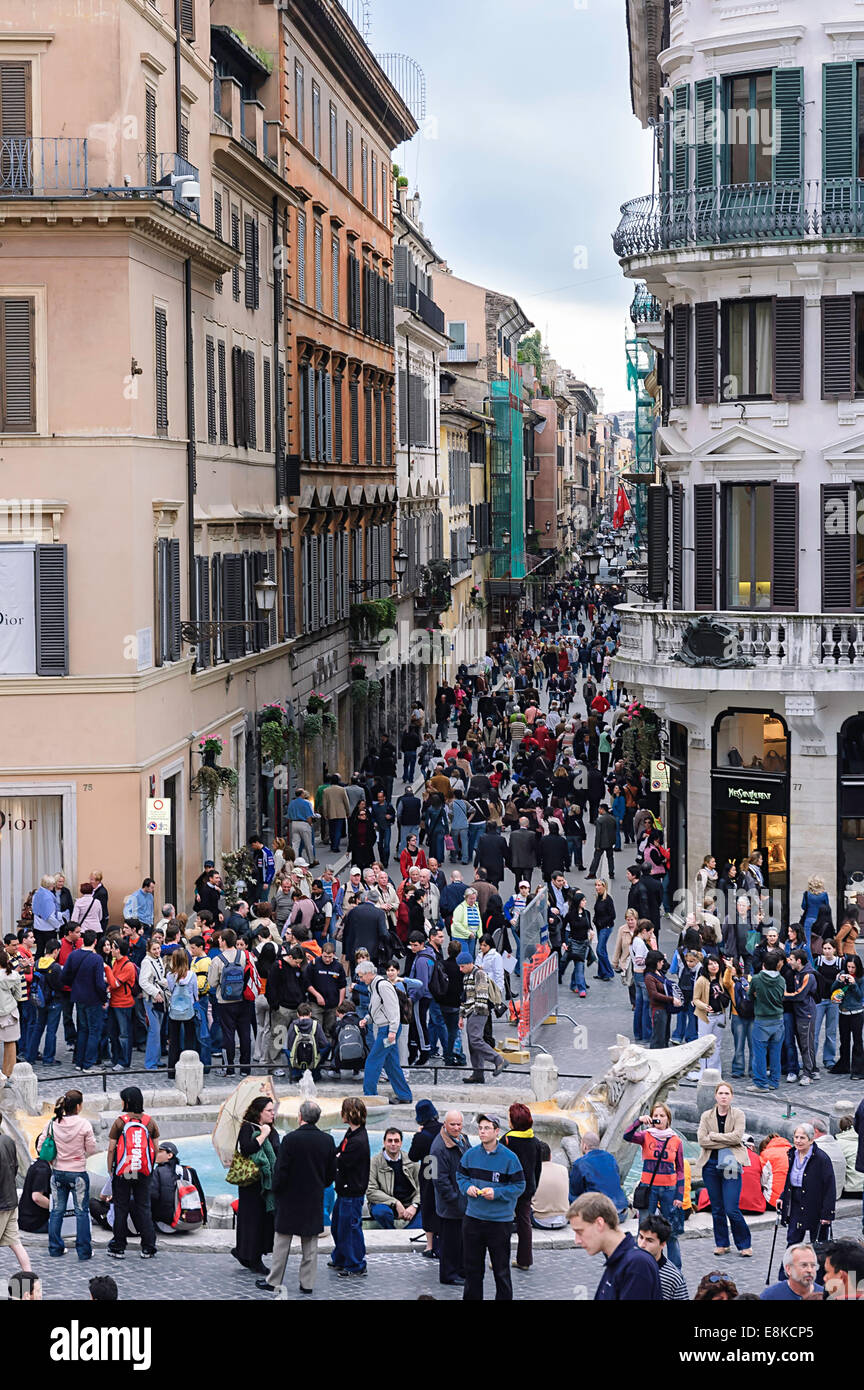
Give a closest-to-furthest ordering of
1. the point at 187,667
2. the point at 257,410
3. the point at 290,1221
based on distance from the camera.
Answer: the point at 290,1221 → the point at 187,667 → the point at 257,410

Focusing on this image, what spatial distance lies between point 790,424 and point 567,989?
9.92 meters

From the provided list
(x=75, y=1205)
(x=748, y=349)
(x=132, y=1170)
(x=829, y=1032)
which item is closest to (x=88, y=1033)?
(x=75, y=1205)

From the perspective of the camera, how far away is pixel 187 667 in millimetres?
31906

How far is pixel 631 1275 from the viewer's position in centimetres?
1050

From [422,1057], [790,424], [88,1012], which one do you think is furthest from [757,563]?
[88,1012]

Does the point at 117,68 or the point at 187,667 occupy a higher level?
the point at 117,68

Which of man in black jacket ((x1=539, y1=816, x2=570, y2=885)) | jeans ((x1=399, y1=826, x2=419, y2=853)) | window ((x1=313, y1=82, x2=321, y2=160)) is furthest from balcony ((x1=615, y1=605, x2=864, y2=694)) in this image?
window ((x1=313, y1=82, x2=321, y2=160))

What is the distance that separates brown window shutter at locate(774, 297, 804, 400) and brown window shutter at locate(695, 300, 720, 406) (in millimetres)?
1046

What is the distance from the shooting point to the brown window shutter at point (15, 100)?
27453 millimetres

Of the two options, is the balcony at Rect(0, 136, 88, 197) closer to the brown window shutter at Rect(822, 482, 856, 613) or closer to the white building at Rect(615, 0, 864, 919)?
the white building at Rect(615, 0, 864, 919)

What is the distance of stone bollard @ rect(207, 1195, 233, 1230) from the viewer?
1853 centimetres

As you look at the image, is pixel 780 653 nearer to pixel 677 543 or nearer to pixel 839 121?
pixel 677 543

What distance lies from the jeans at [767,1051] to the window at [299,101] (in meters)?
27.1

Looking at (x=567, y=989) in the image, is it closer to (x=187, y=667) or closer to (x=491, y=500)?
(x=187, y=667)
